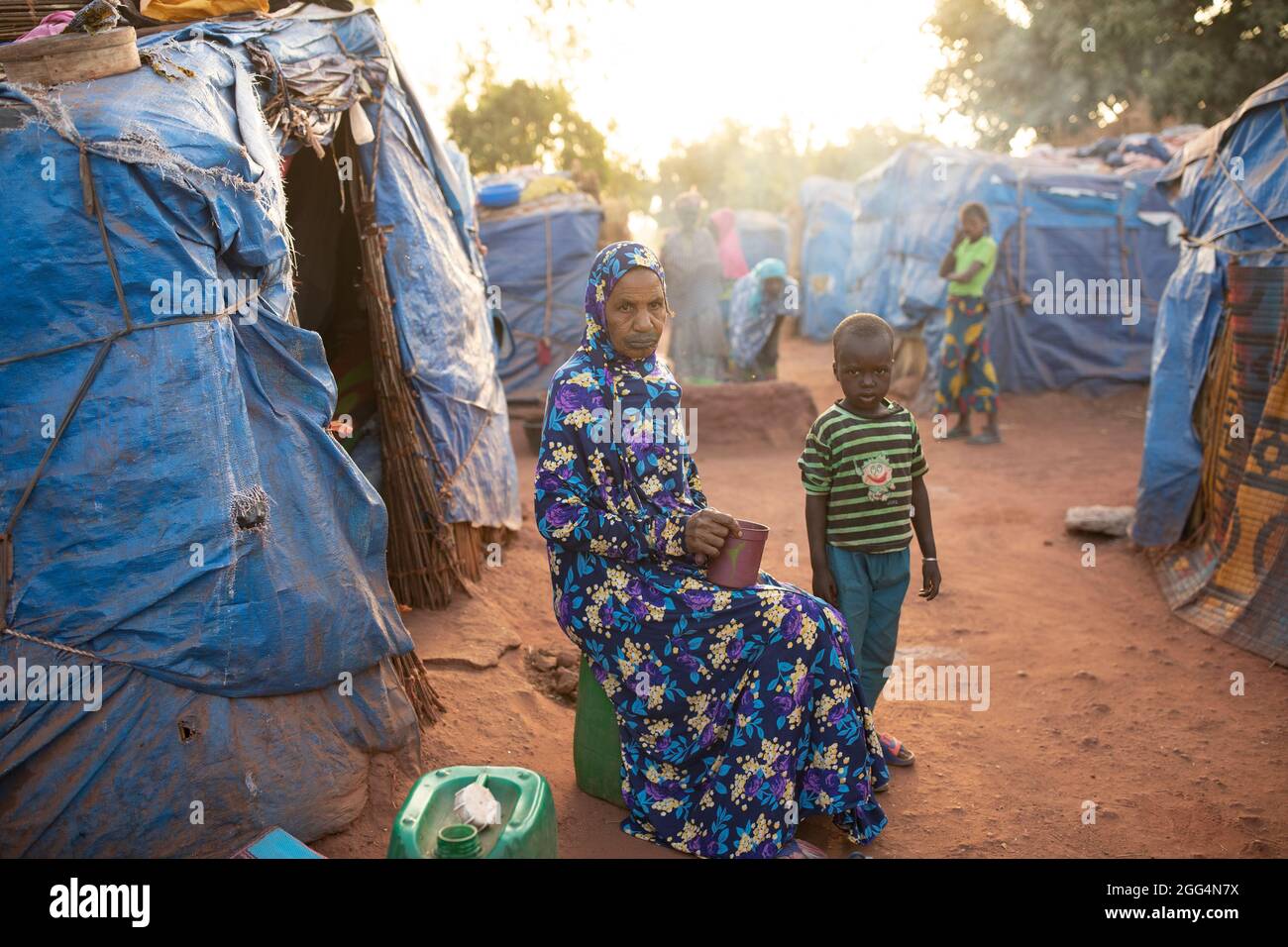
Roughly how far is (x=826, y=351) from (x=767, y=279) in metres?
7.67

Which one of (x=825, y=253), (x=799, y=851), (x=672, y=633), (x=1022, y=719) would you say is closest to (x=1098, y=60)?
(x=825, y=253)

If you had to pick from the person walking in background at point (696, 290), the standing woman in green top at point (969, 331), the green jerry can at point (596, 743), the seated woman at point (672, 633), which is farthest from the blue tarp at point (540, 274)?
the green jerry can at point (596, 743)

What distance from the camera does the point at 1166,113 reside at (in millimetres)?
15508

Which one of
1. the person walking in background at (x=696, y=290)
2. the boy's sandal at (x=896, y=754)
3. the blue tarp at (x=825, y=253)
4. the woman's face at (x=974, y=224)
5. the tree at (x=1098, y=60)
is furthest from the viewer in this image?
the blue tarp at (x=825, y=253)

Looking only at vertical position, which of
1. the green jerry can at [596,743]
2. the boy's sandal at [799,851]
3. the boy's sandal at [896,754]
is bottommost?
the boy's sandal at [896,754]

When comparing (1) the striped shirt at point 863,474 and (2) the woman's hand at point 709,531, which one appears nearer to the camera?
(2) the woman's hand at point 709,531

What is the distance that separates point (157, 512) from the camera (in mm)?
2588

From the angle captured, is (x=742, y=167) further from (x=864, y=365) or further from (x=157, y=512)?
(x=157, y=512)

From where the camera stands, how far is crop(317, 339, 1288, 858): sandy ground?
302 cm

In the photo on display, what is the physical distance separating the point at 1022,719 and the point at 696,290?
24.8 ft

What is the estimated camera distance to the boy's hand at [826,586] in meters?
3.17

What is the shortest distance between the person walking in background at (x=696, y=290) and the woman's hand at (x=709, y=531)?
771cm

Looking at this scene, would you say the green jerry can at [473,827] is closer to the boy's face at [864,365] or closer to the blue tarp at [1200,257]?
the boy's face at [864,365]
